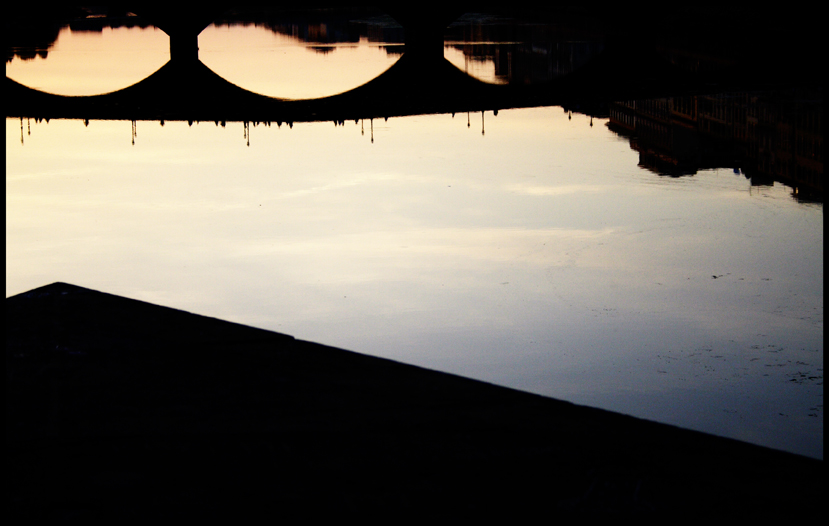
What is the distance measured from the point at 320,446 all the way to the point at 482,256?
8957 mm

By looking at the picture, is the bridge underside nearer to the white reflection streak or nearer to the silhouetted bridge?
the silhouetted bridge

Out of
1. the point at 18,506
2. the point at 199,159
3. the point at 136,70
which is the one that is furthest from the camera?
the point at 136,70

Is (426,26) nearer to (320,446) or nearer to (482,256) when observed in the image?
(482,256)

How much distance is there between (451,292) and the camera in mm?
12586

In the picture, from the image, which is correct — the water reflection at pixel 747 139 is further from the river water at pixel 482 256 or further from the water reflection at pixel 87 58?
the water reflection at pixel 87 58

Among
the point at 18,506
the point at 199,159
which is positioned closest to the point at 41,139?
the point at 199,159

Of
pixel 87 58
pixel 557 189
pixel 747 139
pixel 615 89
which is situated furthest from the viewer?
pixel 87 58

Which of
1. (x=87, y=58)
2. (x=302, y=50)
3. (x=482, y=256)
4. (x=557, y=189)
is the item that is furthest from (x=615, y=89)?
(x=302, y=50)

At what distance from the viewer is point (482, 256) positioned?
14211 mm

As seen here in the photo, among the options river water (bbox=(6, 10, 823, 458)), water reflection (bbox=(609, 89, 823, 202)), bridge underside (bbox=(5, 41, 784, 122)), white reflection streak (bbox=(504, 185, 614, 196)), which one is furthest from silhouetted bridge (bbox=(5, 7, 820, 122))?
white reflection streak (bbox=(504, 185, 614, 196))

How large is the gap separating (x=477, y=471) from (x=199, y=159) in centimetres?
1952

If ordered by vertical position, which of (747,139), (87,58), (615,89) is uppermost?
(87,58)

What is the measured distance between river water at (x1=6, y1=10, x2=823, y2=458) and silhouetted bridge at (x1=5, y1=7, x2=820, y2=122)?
4.61 metres

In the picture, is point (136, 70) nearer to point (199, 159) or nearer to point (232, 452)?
point (199, 159)
